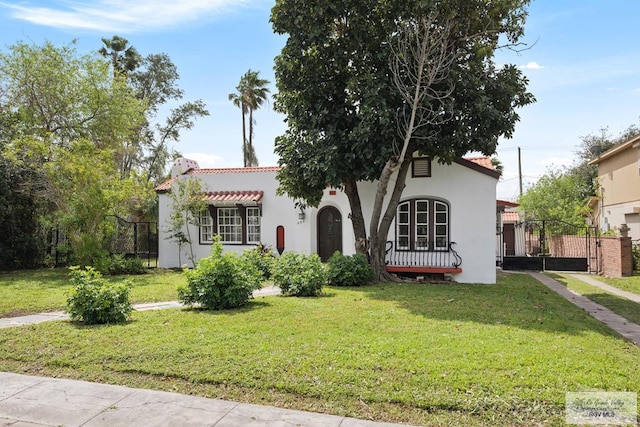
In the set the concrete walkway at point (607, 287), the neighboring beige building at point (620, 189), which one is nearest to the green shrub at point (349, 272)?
the concrete walkway at point (607, 287)

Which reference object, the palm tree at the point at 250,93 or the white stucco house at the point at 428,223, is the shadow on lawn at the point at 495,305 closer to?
the white stucco house at the point at 428,223

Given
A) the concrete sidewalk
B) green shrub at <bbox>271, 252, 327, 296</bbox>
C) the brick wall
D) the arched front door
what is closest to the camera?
the concrete sidewalk

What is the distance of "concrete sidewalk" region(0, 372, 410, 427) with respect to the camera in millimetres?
3869

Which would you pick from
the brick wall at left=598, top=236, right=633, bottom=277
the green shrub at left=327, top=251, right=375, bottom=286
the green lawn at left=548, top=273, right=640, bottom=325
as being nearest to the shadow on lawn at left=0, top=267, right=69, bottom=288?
the green shrub at left=327, top=251, right=375, bottom=286

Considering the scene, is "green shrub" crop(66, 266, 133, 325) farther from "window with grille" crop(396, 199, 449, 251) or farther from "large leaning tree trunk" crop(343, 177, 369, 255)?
"window with grille" crop(396, 199, 449, 251)

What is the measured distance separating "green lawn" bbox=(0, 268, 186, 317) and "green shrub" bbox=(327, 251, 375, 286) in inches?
165

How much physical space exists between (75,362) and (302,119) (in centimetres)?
914

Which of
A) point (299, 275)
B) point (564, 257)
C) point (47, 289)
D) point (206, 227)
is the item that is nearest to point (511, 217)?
point (564, 257)

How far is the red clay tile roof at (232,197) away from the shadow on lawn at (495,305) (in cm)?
730

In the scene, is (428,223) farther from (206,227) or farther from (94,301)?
(94,301)

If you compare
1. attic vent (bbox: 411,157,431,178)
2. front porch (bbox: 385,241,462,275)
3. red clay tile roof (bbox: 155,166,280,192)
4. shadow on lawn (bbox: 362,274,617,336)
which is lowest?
shadow on lawn (bbox: 362,274,617,336)

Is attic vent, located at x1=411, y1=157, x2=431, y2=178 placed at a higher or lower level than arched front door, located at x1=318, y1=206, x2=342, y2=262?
higher

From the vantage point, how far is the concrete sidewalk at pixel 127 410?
12.7 feet

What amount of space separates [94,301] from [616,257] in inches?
643
